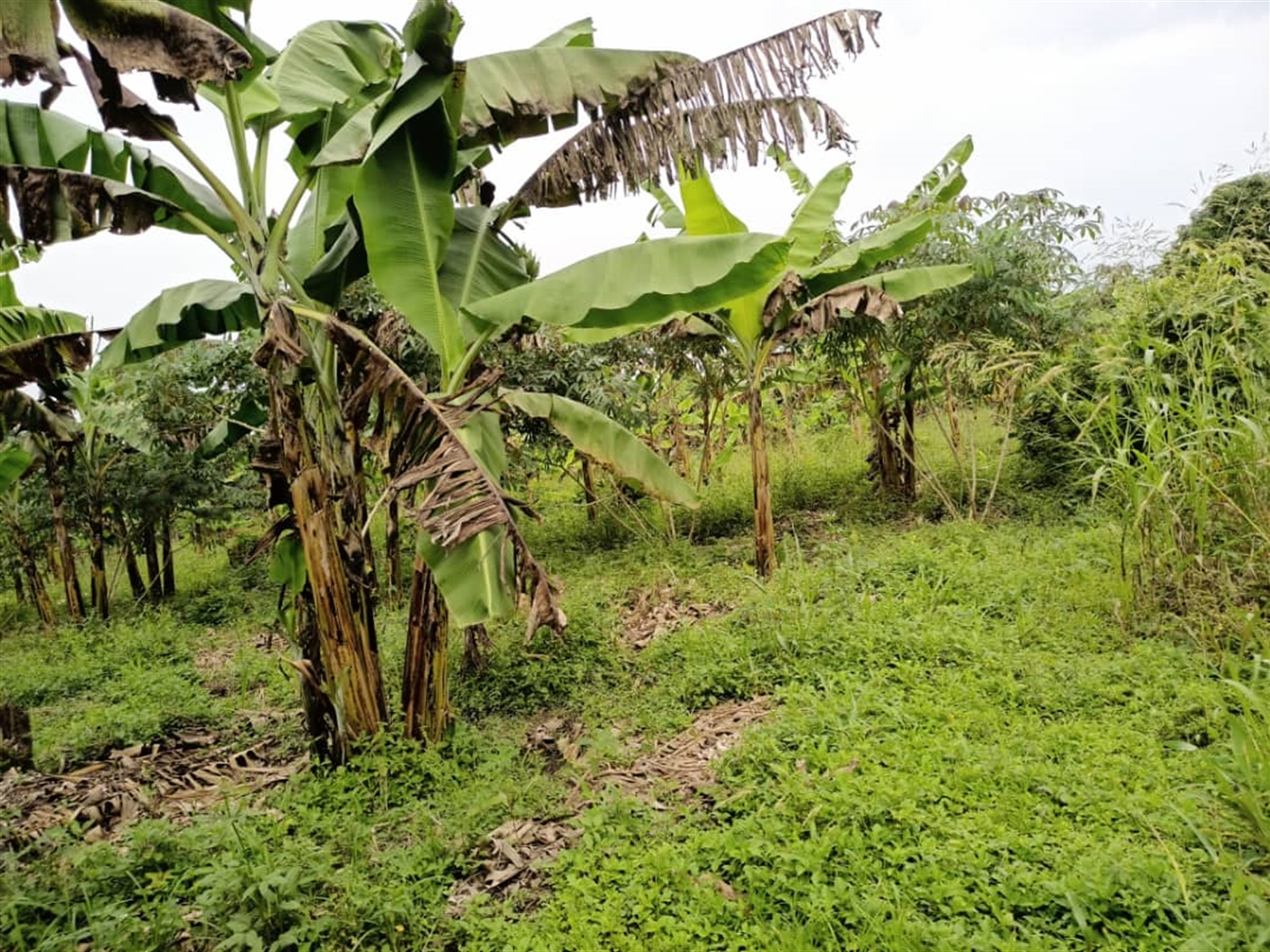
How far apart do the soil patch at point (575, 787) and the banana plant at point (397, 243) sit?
0.77 m

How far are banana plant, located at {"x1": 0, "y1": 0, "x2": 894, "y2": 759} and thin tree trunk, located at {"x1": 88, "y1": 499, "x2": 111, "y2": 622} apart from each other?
4.80 meters

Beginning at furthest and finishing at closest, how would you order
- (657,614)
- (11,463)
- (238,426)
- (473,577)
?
1. (657,614)
2. (238,426)
3. (11,463)
4. (473,577)

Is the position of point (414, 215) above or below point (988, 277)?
above

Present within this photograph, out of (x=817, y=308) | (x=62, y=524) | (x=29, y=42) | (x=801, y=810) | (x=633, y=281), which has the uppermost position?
(x=29, y=42)

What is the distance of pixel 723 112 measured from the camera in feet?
11.7

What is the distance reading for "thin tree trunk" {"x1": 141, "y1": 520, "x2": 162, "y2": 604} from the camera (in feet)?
26.7

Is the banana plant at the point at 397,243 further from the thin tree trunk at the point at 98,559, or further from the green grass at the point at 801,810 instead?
the thin tree trunk at the point at 98,559

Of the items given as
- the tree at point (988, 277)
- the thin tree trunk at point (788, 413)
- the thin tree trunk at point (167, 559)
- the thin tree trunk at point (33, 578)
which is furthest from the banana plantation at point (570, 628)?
the thin tree trunk at point (788, 413)

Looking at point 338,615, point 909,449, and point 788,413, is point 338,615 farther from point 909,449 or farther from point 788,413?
point 788,413

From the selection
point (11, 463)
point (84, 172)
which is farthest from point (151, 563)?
point (84, 172)

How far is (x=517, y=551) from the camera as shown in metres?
2.96

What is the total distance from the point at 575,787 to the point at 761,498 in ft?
11.3

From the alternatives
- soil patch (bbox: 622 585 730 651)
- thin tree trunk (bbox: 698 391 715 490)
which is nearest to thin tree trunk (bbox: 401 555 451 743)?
soil patch (bbox: 622 585 730 651)

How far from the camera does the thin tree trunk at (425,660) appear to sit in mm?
3789
